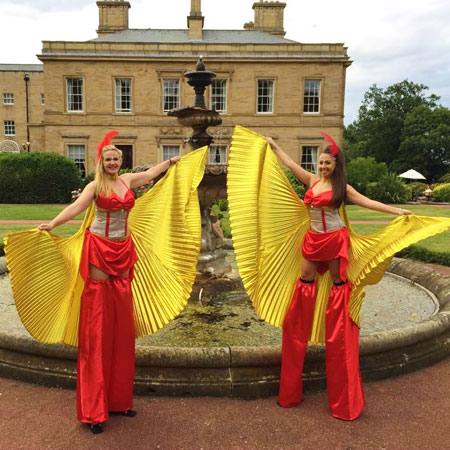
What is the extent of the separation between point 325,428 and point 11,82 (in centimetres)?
5472

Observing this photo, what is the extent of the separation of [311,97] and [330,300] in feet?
103

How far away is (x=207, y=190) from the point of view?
21.5ft

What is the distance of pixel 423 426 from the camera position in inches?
138

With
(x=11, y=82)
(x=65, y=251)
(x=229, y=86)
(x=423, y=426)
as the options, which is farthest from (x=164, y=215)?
(x=11, y=82)

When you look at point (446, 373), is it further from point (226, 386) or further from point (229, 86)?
point (229, 86)

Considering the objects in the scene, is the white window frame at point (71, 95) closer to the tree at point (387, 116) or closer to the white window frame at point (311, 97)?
the white window frame at point (311, 97)

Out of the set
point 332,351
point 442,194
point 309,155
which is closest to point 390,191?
point 442,194

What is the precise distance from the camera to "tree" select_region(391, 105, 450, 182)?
4775 cm

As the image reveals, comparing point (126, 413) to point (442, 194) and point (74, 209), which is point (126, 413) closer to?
point (74, 209)

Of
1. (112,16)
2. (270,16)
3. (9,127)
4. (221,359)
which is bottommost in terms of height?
(221,359)

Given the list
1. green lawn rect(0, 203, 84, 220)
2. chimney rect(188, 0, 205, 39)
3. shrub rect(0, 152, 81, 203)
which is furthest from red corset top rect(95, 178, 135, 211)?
chimney rect(188, 0, 205, 39)

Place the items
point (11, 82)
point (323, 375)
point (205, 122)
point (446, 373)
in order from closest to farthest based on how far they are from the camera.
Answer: point (323, 375) < point (446, 373) < point (205, 122) < point (11, 82)

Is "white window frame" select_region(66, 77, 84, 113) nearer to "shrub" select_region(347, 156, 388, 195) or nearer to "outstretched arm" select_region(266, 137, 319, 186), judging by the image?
"shrub" select_region(347, 156, 388, 195)

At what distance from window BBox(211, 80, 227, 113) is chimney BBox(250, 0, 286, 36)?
9.31 meters
